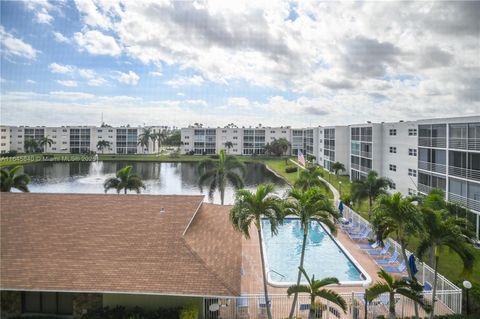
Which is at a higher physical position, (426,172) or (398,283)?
(426,172)

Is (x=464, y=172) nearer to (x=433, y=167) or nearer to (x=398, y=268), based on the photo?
(x=433, y=167)

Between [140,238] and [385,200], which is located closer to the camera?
[385,200]

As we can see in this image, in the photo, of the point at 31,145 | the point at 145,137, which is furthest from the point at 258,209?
the point at 31,145

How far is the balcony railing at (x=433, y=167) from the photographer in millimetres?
26188

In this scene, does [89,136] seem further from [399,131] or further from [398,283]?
[398,283]

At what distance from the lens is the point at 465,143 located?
22984 mm

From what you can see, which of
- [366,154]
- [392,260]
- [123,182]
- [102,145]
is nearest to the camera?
[392,260]

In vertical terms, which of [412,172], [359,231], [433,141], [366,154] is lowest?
[359,231]

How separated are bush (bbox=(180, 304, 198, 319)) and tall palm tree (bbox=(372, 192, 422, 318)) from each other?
7.36 m

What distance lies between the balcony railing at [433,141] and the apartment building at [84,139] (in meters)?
88.0

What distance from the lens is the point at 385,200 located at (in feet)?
38.8

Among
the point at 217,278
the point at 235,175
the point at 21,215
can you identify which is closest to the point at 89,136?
the point at 235,175

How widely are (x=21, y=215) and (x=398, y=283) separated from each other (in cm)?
1557

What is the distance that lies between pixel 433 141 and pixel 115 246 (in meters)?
26.7
